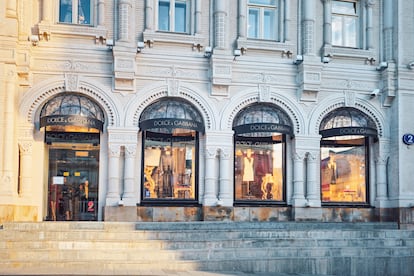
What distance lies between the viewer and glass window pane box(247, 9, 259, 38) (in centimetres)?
2206

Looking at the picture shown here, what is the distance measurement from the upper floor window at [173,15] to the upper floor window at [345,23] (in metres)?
5.32

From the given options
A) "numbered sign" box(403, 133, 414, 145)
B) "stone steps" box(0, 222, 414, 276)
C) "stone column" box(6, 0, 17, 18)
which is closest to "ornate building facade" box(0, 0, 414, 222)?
"stone column" box(6, 0, 17, 18)

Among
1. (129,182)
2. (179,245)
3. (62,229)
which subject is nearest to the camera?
(179,245)

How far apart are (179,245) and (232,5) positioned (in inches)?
358

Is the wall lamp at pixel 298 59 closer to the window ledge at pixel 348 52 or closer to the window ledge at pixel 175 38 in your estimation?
the window ledge at pixel 348 52

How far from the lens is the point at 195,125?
20672 mm

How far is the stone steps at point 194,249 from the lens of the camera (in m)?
14.8

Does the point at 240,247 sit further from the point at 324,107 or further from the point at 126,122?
the point at 324,107

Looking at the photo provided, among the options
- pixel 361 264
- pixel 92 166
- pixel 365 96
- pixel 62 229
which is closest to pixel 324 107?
pixel 365 96

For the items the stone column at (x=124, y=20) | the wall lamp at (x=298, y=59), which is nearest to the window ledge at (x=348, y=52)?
the wall lamp at (x=298, y=59)

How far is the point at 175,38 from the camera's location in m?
21.0

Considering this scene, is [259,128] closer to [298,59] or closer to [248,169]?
[248,169]

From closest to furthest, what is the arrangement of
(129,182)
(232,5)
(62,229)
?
(62,229)
(129,182)
(232,5)

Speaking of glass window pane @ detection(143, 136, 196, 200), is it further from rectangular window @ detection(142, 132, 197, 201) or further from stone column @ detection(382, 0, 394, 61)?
stone column @ detection(382, 0, 394, 61)
